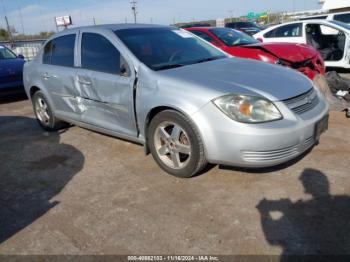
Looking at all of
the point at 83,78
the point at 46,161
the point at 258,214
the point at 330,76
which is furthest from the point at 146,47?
the point at 330,76

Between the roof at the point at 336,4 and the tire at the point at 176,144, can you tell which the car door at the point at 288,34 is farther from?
the roof at the point at 336,4

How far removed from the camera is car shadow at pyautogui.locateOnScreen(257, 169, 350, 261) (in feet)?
7.85

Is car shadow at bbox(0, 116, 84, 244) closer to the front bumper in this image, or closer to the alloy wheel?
the alloy wheel

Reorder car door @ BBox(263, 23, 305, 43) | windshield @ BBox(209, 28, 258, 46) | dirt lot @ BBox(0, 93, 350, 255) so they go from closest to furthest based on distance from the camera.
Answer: dirt lot @ BBox(0, 93, 350, 255) → windshield @ BBox(209, 28, 258, 46) → car door @ BBox(263, 23, 305, 43)

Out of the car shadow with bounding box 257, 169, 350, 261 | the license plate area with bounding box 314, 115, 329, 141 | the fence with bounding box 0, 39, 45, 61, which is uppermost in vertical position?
the license plate area with bounding box 314, 115, 329, 141

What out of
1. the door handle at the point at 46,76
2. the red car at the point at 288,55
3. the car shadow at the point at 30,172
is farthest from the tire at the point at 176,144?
the red car at the point at 288,55

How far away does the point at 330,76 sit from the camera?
614 cm

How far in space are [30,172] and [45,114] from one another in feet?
5.37

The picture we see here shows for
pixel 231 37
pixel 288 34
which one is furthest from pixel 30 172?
pixel 288 34

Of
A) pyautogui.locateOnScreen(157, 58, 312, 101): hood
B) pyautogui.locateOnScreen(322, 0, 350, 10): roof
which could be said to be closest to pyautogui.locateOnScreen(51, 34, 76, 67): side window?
pyautogui.locateOnScreen(157, 58, 312, 101): hood

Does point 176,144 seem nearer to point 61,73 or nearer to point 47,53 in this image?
point 61,73

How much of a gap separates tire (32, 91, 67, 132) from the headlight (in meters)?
3.15

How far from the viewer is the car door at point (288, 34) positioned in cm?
932

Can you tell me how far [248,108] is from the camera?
3012mm
